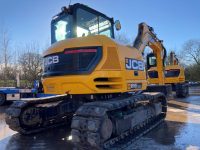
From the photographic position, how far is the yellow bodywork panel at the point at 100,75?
20.7 ft

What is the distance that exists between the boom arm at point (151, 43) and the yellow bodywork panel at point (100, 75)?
7.53 ft

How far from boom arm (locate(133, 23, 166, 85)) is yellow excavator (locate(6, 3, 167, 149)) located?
1.39 metres

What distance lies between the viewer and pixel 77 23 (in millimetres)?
6836

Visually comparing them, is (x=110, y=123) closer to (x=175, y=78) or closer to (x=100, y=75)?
(x=100, y=75)

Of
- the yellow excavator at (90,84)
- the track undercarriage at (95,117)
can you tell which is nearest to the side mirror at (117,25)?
the yellow excavator at (90,84)

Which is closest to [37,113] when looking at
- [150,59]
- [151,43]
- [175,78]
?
[151,43]

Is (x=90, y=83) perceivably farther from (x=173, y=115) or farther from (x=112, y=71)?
(x=173, y=115)

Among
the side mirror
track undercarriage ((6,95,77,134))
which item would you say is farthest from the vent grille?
track undercarriage ((6,95,77,134))

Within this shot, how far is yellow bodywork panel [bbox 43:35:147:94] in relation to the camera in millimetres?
6297

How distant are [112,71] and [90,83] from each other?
0.61 m

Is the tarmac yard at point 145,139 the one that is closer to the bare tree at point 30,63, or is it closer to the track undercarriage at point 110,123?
the track undercarriage at point 110,123

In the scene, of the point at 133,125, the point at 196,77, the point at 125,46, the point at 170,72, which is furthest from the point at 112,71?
the point at 196,77

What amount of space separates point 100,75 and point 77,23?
151cm

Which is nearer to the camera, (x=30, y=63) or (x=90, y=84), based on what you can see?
(x=90, y=84)
